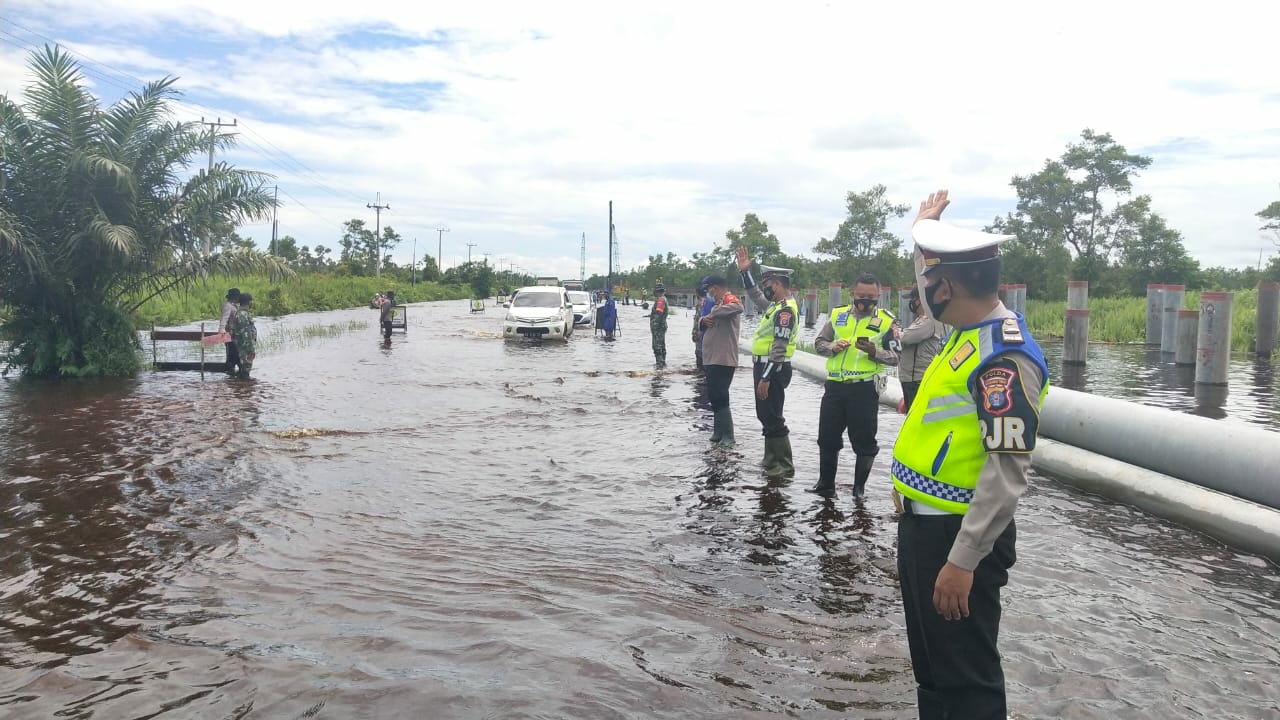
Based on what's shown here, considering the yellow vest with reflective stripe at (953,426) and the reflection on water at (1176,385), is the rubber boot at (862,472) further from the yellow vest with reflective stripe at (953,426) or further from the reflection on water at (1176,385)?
the reflection on water at (1176,385)

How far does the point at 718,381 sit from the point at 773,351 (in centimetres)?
139

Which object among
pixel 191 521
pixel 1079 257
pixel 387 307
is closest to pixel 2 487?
pixel 191 521

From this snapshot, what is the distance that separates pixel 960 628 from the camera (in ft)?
8.21

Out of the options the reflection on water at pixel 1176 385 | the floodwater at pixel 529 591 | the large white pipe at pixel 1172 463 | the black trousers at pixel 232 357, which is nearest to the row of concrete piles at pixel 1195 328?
the reflection on water at pixel 1176 385

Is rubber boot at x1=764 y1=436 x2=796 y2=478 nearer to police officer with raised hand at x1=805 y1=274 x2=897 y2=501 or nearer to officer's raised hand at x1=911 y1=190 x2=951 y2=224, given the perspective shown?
police officer with raised hand at x1=805 y1=274 x2=897 y2=501

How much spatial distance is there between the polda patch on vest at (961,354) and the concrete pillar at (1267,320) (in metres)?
19.0

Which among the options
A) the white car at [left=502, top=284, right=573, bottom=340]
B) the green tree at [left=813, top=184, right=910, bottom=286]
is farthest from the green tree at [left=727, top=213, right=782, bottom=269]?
the white car at [left=502, top=284, right=573, bottom=340]

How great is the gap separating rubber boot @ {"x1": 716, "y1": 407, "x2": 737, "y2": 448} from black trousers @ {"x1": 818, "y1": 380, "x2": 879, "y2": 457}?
215 centimetres

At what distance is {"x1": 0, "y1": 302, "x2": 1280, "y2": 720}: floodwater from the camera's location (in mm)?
3412

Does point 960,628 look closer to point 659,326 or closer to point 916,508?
point 916,508

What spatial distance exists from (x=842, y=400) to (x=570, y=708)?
3876 millimetres

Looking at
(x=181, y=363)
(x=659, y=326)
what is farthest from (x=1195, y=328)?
(x=181, y=363)

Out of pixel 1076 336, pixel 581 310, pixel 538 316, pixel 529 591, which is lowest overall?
pixel 529 591

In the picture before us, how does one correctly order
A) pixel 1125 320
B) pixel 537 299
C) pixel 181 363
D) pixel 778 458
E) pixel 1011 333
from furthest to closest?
pixel 537 299
pixel 1125 320
pixel 181 363
pixel 778 458
pixel 1011 333
